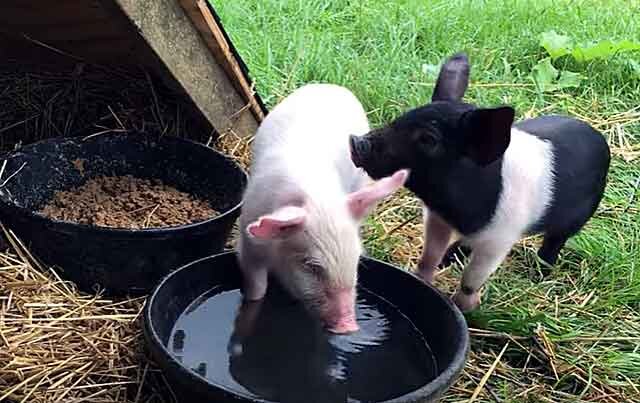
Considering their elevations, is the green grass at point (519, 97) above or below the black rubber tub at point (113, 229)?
below

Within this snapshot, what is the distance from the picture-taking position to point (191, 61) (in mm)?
3791

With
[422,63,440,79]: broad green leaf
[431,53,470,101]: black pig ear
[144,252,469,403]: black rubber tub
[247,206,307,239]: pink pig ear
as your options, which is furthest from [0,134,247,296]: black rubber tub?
[422,63,440,79]: broad green leaf

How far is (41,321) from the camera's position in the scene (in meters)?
3.10

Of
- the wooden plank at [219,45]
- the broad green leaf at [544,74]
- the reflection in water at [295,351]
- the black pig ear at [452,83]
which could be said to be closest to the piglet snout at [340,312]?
the reflection in water at [295,351]

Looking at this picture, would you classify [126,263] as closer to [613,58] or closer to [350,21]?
[350,21]

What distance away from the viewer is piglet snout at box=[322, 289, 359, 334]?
9.16 feet

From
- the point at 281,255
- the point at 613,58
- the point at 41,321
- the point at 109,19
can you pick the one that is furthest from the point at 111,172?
the point at 613,58

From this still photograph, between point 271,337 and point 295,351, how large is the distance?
106 millimetres

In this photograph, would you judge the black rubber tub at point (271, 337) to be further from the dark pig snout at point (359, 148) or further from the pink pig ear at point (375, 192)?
the pink pig ear at point (375, 192)

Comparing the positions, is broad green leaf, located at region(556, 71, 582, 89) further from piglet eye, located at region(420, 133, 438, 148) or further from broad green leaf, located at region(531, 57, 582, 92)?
piglet eye, located at region(420, 133, 438, 148)

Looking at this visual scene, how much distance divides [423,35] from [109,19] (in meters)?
2.32

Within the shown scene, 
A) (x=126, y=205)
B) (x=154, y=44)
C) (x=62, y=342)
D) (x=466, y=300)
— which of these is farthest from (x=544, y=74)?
(x=62, y=342)

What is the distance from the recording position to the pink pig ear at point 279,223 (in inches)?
102

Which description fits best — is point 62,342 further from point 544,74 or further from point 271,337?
point 544,74
